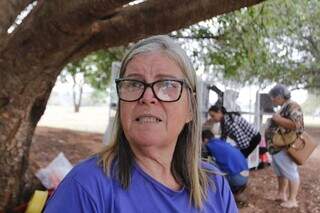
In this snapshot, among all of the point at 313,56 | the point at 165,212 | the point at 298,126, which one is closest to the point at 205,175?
the point at 165,212

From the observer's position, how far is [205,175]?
182 centimetres

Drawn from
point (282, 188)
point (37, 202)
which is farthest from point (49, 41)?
point (282, 188)

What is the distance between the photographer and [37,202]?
4684 millimetres

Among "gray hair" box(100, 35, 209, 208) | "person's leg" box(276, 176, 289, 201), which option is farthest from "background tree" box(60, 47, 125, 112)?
"gray hair" box(100, 35, 209, 208)

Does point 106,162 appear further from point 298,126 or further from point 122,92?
point 298,126

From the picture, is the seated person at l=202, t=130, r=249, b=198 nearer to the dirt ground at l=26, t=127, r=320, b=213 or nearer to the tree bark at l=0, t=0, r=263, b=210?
the dirt ground at l=26, t=127, r=320, b=213

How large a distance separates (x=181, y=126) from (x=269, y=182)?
23.8ft

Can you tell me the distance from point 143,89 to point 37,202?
344 cm

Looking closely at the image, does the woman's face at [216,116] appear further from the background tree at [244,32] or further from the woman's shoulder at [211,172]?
the woman's shoulder at [211,172]

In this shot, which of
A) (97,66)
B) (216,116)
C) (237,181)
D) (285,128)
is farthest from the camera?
(97,66)

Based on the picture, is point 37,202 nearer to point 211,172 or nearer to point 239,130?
point 211,172

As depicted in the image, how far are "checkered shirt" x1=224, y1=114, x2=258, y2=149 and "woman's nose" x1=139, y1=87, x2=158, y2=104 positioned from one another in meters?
5.48

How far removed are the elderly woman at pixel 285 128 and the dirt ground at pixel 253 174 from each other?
0.33 m

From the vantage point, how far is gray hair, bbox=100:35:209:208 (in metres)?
1.57
